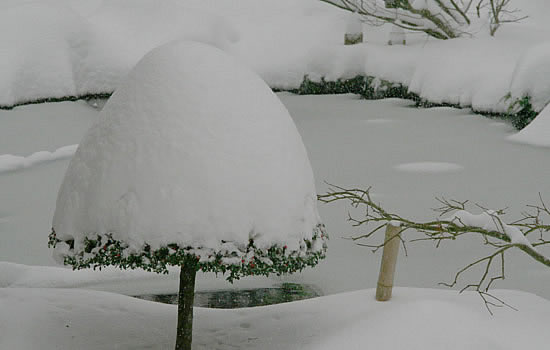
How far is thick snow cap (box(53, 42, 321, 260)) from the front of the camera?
3592mm

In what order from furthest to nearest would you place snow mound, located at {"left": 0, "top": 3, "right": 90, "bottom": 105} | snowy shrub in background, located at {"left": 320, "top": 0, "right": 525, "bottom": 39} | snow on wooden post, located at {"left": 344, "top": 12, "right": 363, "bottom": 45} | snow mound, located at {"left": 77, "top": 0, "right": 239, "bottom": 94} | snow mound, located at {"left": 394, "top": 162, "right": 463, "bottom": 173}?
snow on wooden post, located at {"left": 344, "top": 12, "right": 363, "bottom": 45} < snowy shrub in background, located at {"left": 320, "top": 0, "right": 525, "bottom": 39} < snow mound, located at {"left": 77, "top": 0, "right": 239, "bottom": 94} < snow mound, located at {"left": 0, "top": 3, "right": 90, "bottom": 105} < snow mound, located at {"left": 394, "top": 162, "right": 463, "bottom": 173}

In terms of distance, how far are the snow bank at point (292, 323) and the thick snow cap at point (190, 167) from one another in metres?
→ 0.64

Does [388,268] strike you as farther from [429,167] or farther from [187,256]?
[429,167]

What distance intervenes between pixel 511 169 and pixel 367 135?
9.37ft

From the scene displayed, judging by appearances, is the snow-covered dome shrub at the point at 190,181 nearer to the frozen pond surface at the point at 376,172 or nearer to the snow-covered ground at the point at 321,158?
the snow-covered ground at the point at 321,158

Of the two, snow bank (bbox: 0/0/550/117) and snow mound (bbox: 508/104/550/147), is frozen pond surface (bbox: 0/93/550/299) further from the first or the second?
snow bank (bbox: 0/0/550/117)

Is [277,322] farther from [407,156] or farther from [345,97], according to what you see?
[345,97]

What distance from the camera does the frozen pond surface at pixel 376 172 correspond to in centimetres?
648

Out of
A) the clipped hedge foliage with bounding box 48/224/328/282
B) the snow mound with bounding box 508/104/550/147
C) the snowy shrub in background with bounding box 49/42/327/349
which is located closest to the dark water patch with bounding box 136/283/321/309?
Result: the snowy shrub in background with bounding box 49/42/327/349

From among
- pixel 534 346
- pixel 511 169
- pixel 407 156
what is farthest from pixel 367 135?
pixel 534 346

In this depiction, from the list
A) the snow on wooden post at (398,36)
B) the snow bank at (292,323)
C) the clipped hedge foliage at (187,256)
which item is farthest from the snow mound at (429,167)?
the snow on wooden post at (398,36)

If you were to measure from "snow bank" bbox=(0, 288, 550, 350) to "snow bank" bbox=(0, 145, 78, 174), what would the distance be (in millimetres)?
5644

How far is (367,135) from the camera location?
1190cm

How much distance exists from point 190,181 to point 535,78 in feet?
31.0
